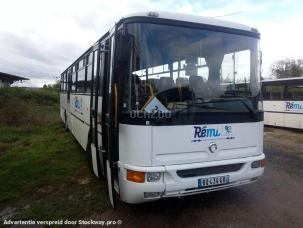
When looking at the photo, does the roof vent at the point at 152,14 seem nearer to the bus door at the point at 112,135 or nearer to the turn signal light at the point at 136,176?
the bus door at the point at 112,135

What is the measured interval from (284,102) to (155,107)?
38.2ft

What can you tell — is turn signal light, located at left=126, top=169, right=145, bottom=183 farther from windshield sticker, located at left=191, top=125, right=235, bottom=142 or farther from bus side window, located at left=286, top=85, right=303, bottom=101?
bus side window, located at left=286, top=85, right=303, bottom=101

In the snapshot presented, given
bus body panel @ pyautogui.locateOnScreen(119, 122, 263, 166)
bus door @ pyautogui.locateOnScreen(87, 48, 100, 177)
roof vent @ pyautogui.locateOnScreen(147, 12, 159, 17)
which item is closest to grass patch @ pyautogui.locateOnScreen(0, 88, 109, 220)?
bus door @ pyautogui.locateOnScreen(87, 48, 100, 177)

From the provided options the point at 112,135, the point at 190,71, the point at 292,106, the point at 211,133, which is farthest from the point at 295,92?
the point at 112,135

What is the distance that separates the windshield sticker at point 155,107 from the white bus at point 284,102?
36.0 feet

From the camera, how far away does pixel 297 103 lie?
13250mm

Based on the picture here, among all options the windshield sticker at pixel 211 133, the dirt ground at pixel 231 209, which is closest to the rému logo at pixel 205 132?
the windshield sticker at pixel 211 133

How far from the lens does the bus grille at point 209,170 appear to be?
4.18 m

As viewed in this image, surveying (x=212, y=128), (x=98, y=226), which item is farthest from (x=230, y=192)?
(x=98, y=226)

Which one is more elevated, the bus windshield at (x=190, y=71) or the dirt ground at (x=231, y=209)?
the bus windshield at (x=190, y=71)

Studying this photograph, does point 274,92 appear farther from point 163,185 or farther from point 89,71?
point 163,185

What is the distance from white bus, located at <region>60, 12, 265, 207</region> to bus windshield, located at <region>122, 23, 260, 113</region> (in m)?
0.01

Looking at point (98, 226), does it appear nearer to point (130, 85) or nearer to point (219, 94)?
point (130, 85)

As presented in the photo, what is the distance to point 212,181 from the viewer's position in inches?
170
